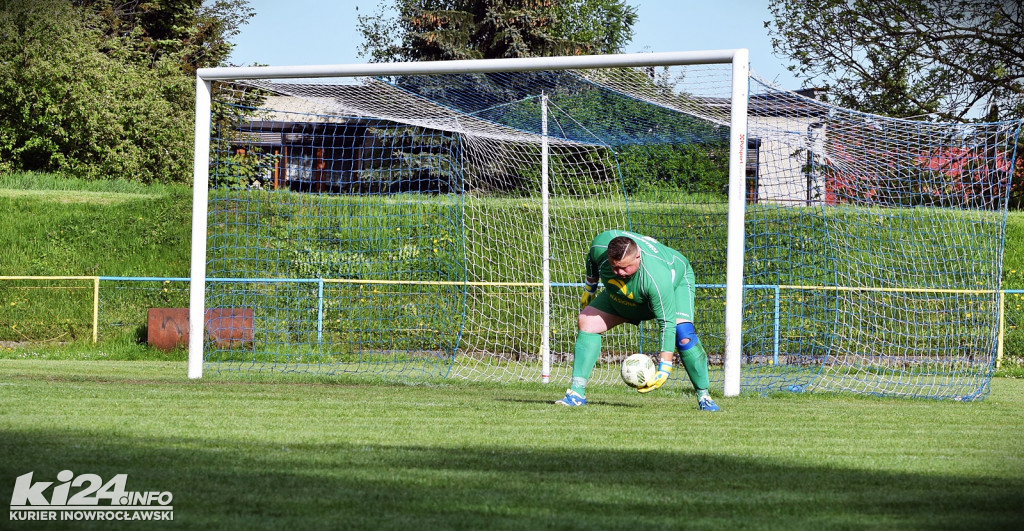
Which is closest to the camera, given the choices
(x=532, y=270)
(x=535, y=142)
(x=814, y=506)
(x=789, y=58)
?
(x=814, y=506)

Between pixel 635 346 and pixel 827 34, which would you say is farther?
pixel 827 34

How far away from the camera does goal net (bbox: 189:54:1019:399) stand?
425 inches

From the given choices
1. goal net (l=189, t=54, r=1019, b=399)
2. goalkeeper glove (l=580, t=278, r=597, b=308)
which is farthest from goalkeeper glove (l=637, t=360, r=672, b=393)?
goal net (l=189, t=54, r=1019, b=399)

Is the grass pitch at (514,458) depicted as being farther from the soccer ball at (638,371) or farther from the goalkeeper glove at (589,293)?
the goalkeeper glove at (589,293)

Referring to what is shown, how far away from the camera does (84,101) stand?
984 inches

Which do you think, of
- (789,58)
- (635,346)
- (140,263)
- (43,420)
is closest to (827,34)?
(789,58)

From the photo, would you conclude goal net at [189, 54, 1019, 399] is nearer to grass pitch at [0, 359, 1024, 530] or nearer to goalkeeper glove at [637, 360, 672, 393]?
goalkeeper glove at [637, 360, 672, 393]

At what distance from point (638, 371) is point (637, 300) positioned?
633mm

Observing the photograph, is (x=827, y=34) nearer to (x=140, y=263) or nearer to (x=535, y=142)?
(x=535, y=142)

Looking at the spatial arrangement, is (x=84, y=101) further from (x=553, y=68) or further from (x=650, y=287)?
(x=650, y=287)

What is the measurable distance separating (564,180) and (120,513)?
39.6 ft

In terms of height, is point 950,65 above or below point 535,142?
above

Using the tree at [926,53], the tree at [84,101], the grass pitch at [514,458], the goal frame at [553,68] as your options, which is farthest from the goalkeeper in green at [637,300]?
the tree at [84,101]

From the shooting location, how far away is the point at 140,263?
20.5m
